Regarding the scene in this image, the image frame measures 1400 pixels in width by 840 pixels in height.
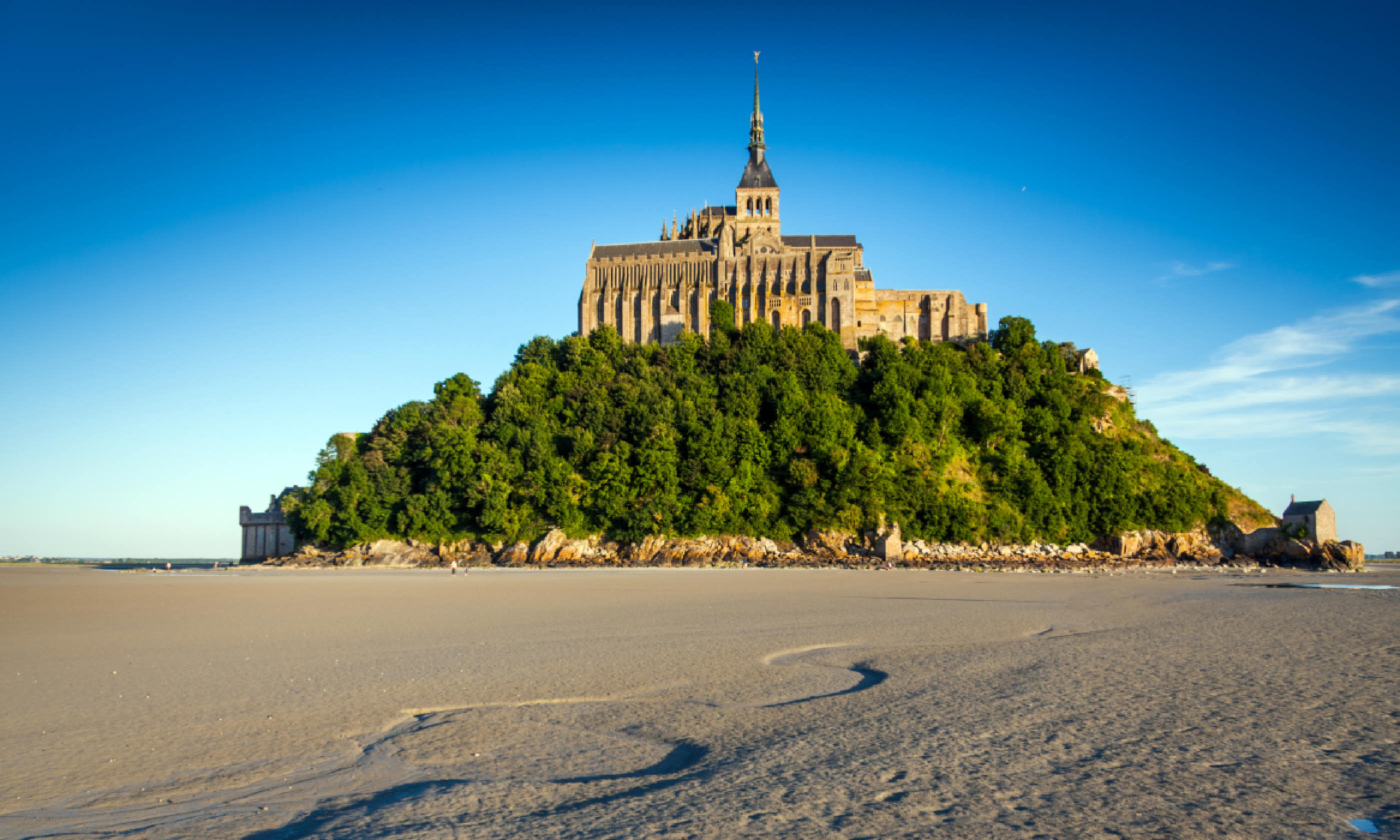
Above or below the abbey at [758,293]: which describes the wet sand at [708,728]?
below

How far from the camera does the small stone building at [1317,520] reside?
46.4 meters

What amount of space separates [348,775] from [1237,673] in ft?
24.8

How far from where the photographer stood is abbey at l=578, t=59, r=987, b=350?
67.8m

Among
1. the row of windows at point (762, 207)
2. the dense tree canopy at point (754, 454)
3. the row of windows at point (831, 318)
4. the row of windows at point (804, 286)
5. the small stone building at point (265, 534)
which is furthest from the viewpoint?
the row of windows at point (762, 207)

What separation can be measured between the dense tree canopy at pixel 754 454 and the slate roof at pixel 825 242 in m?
21.4

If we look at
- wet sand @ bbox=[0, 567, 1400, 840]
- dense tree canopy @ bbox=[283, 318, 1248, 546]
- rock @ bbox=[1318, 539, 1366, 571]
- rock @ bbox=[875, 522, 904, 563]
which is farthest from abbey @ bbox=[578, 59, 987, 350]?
wet sand @ bbox=[0, 567, 1400, 840]

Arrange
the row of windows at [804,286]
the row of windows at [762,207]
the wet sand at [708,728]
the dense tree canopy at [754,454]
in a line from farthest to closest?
1. the row of windows at [762,207]
2. the row of windows at [804,286]
3. the dense tree canopy at [754,454]
4. the wet sand at [708,728]

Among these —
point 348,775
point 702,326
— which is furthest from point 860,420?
point 348,775

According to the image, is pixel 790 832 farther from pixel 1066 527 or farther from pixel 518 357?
pixel 518 357

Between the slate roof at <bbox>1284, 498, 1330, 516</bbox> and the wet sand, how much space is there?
42.3 m

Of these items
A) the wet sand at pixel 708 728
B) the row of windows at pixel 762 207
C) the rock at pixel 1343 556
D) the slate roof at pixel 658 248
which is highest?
the row of windows at pixel 762 207

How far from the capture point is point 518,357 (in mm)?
56406

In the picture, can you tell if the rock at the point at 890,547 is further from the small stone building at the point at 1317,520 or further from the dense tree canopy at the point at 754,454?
the small stone building at the point at 1317,520

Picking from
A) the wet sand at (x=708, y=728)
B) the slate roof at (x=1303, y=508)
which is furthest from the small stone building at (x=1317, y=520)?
the wet sand at (x=708, y=728)
